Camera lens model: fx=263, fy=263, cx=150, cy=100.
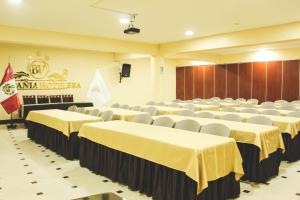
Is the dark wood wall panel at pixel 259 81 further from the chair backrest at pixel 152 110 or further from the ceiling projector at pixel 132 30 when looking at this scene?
the ceiling projector at pixel 132 30

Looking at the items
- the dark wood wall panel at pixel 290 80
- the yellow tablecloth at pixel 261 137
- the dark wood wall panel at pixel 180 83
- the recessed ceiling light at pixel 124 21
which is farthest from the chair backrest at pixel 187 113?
the dark wood wall panel at pixel 180 83

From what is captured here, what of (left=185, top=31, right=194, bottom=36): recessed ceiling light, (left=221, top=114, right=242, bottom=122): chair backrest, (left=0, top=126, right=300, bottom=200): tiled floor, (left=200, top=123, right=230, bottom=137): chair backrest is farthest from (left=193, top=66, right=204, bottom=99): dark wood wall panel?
(left=200, top=123, right=230, bottom=137): chair backrest

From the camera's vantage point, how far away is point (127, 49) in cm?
957

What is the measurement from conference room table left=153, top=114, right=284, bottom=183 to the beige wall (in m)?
6.56

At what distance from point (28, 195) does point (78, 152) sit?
5.85ft

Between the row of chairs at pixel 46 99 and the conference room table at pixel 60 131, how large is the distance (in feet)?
11.0

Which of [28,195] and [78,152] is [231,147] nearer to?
[28,195]

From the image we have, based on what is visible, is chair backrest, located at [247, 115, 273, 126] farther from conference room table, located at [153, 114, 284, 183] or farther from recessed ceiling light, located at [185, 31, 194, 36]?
recessed ceiling light, located at [185, 31, 194, 36]

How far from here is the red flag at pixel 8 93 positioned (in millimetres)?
7945

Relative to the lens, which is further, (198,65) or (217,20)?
(198,65)

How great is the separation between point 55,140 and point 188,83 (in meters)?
9.73

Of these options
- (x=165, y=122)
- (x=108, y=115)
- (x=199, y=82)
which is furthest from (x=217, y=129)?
(x=199, y=82)

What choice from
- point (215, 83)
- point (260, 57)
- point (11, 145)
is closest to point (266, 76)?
point (260, 57)

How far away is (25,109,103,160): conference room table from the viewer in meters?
5.22
